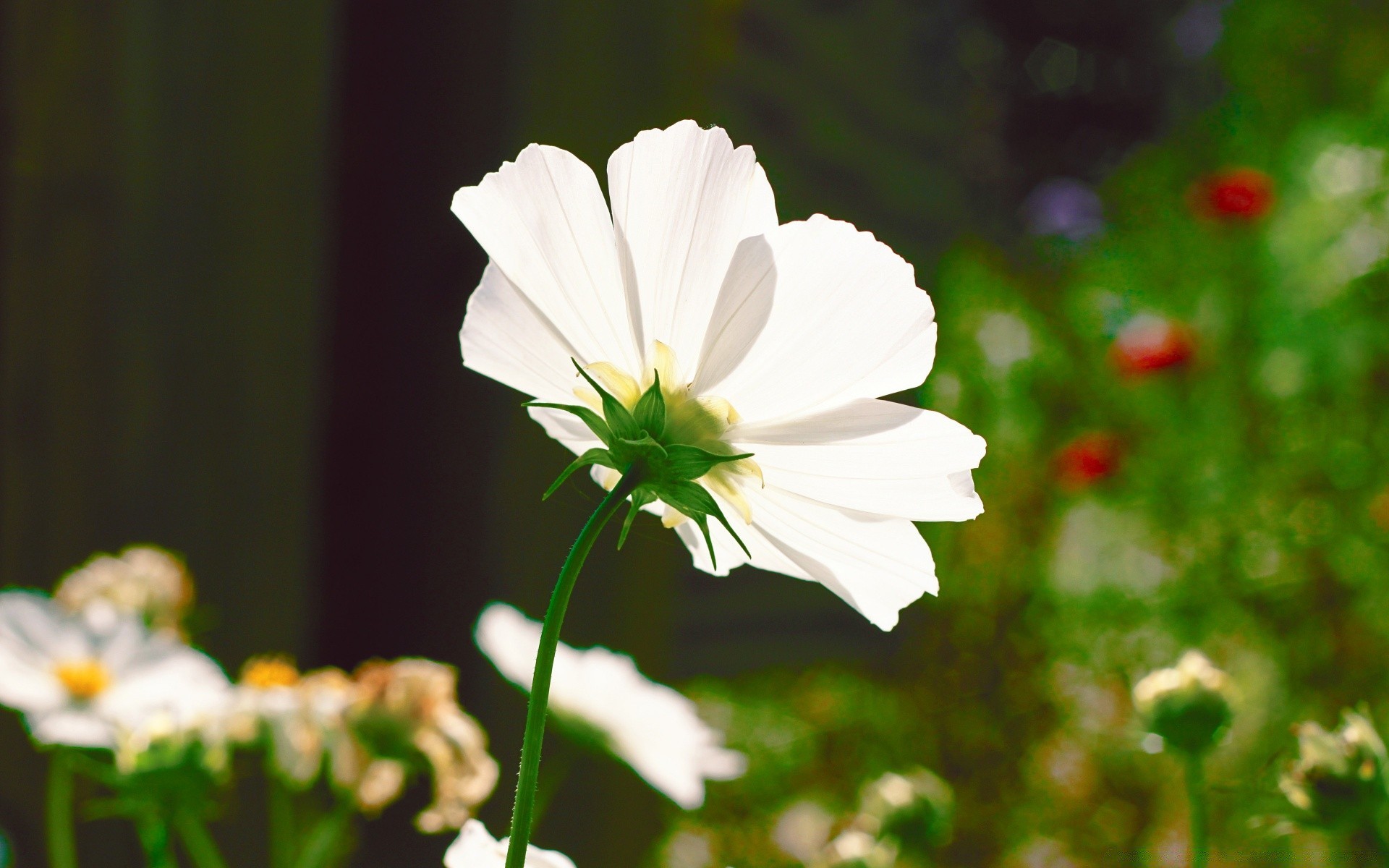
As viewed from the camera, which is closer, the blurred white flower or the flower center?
the blurred white flower

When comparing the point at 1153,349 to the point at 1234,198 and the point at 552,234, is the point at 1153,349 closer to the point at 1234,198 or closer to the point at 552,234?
the point at 1234,198

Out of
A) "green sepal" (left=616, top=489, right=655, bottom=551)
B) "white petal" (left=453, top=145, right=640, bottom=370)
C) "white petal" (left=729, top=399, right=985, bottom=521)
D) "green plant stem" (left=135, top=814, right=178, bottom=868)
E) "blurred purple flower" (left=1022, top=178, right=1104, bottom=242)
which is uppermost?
"blurred purple flower" (left=1022, top=178, right=1104, bottom=242)

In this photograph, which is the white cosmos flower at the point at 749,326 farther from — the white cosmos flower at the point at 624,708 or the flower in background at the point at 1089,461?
the flower in background at the point at 1089,461

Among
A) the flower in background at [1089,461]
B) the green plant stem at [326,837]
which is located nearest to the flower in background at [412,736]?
the green plant stem at [326,837]

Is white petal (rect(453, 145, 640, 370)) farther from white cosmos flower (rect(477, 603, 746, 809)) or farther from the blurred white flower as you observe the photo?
white cosmos flower (rect(477, 603, 746, 809))

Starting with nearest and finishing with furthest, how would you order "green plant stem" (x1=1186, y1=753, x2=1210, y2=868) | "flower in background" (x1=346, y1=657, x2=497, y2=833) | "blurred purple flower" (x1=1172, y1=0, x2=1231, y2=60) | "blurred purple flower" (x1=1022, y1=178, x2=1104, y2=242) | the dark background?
1. "green plant stem" (x1=1186, y1=753, x2=1210, y2=868)
2. "flower in background" (x1=346, y1=657, x2=497, y2=833)
3. the dark background
4. "blurred purple flower" (x1=1172, y1=0, x2=1231, y2=60)
5. "blurred purple flower" (x1=1022, y1=178, x2=1104, y2=242)

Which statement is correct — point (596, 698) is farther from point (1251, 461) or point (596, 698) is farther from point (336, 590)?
point (1251, 461)

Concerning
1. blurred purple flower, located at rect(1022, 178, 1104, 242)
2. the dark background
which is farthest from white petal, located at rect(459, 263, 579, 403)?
blurred purple flower, located at rect(1022, 178, 1104, 242)

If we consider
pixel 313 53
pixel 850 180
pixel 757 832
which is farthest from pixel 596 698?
pixel 850 180
